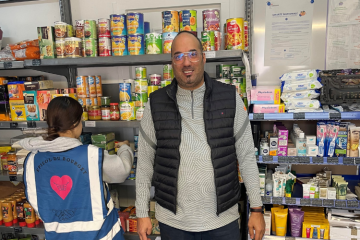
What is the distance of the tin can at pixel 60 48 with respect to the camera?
246 cm

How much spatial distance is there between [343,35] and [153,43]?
66.6 inches

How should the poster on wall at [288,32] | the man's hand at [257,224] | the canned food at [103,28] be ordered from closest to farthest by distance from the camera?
the man's hand at [257,224], the canned food at [103,28], the poster on wall at [288,32]

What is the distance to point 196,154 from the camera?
1.75m

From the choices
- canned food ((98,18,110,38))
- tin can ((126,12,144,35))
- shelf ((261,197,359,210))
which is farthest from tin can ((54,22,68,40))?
shelf ((261,197,359,210))

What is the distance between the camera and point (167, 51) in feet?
7.48

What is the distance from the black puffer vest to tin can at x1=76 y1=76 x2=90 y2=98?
3.22 ft

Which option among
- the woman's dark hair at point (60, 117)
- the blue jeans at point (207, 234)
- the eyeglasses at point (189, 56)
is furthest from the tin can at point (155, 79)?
the blue jeans at point (207, 234)

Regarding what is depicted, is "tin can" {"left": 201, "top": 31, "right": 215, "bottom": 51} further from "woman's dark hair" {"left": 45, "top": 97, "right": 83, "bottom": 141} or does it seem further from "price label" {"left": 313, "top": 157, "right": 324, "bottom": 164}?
"price label" {"left": 313, "top": 157, "right": 324, "bottom": 164}

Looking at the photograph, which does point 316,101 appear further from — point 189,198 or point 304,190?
point 189,198

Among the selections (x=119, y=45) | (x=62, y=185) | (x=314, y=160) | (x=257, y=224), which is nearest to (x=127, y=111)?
(x=119, y=45)

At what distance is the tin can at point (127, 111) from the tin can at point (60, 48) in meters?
0.64

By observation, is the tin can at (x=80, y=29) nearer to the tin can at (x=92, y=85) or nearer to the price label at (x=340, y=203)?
the tin can at (x=92, y=85)

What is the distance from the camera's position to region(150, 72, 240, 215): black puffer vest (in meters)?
1.75

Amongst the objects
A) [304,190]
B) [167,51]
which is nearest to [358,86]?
[304,190]
